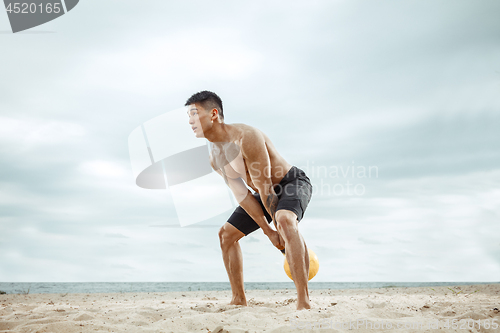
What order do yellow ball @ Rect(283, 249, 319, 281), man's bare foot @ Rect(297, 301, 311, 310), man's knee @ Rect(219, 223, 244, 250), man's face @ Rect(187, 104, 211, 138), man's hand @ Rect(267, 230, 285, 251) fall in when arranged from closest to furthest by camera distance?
man's bare foot @ Rect(297, 301, 311, 310) < man's hand @ Rect(267, 230, 285, 251) < man's face @ Rect(187, 104, 211, 138) < yellow ball @ Rect(283, 249, 319, 281) < man's knee @ Rect(219, 223, 244, 250)

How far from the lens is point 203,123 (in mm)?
3617

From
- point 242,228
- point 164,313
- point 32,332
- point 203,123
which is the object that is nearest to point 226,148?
point 203,123

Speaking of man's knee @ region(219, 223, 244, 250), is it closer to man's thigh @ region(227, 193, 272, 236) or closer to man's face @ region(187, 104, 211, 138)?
man's thigh @ region(227, 193, 272, 236)

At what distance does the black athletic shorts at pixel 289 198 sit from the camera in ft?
11.0

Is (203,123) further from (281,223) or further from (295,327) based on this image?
(295,327)

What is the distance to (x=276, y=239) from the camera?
11.5ft

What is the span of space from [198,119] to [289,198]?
1292 millimetres

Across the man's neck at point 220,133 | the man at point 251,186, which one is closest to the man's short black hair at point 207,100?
the man at point 251,186

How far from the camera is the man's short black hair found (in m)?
3.66

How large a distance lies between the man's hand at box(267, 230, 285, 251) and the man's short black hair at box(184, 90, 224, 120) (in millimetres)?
1395

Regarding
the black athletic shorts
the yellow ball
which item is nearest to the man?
the black athletic shorts

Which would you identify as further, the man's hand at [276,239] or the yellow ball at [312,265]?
the yellow ball at [312,265]

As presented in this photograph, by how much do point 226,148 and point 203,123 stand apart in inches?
14.7

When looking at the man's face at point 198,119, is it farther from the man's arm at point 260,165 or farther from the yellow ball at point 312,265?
the yellow ball at point 312,265
